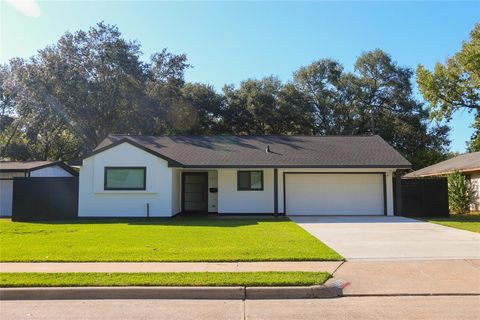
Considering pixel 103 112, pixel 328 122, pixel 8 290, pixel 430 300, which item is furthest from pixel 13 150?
pixel 430 300

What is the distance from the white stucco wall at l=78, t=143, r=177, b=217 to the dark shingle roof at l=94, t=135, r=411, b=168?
1.42 ft

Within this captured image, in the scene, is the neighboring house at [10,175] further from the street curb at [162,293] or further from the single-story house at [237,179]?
the street curb at [162,293]

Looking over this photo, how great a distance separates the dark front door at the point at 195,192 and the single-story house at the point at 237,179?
0.16 feet

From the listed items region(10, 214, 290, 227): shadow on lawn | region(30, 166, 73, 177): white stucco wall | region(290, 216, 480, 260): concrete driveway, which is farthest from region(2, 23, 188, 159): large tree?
region(290, 216, 480, 260): concrete driveway

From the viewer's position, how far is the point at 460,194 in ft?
76.0

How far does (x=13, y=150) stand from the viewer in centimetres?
4119

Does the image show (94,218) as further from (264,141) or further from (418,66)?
(418,66)

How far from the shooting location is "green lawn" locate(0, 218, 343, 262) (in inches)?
360

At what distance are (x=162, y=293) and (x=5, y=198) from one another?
19.9 m

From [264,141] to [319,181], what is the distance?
440 cm

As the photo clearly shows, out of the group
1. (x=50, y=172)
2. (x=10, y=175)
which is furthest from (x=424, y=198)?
(x=10, y=175)

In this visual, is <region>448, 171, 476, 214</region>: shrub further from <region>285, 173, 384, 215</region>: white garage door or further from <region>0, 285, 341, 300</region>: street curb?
<region>0, 285, 341, 300</region>: street curb

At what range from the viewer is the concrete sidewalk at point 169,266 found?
26.0 feet

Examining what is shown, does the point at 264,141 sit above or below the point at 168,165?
above
